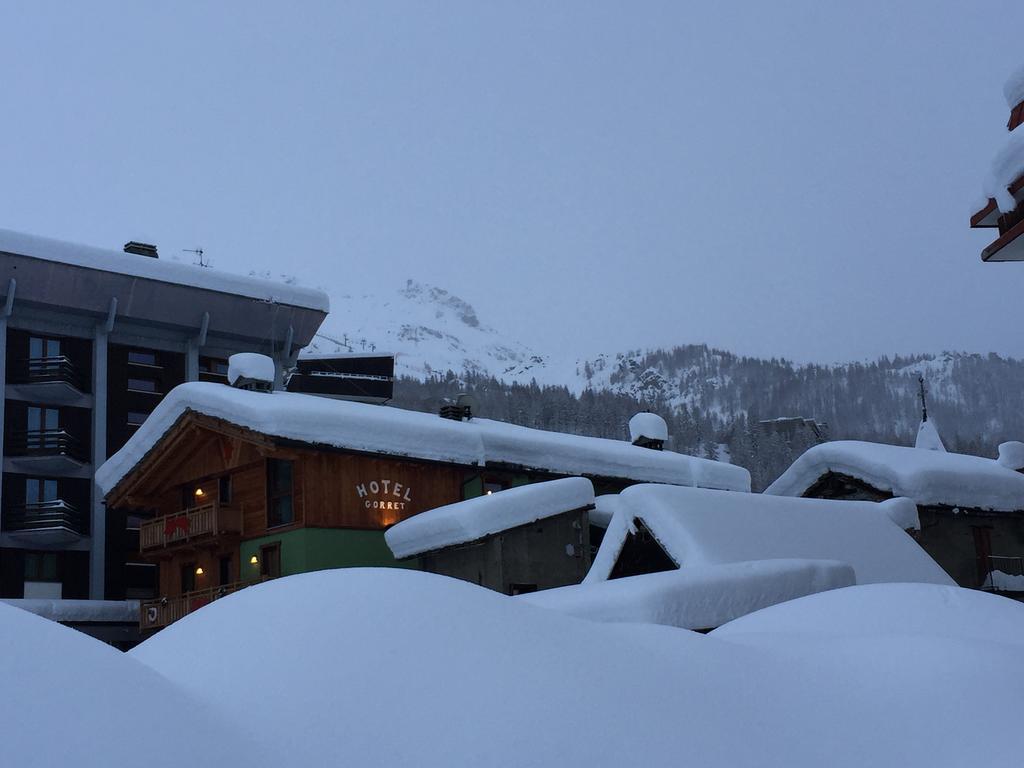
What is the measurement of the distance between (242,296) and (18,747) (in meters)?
42.9

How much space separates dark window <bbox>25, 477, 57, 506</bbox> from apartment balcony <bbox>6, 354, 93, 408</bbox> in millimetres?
2918

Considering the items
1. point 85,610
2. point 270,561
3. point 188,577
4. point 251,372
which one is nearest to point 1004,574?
point 270,561

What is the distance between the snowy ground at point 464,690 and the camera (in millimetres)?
4934

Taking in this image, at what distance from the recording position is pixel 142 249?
47469mm

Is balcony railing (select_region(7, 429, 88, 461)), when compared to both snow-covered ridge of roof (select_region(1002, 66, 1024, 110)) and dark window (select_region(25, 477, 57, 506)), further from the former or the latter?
snow-covered ridge of roof (select_region(1002, 66, 1024, 110))

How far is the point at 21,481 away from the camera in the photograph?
4041 centimetres

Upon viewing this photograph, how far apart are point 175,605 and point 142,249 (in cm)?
2186

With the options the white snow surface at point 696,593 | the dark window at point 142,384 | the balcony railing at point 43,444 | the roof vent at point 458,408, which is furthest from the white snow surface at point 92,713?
the dark window at point 142,384

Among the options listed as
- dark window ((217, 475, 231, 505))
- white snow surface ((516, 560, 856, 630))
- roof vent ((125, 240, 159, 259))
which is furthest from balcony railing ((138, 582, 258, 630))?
roof vent ((125, 240, 159, 259))

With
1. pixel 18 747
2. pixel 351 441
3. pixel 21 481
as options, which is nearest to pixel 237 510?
pixel 351 441

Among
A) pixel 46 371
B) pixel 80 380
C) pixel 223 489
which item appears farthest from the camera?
pixel 80 380

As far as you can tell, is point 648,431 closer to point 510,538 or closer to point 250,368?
point 510,538

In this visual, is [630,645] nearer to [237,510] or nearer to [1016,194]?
[1016,194]

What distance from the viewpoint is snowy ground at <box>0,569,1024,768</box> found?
4934mm
